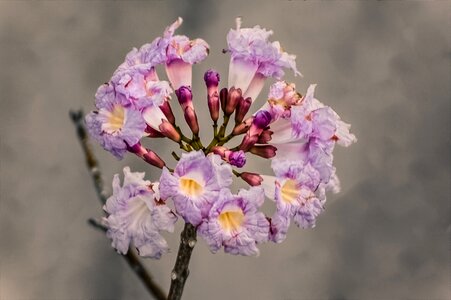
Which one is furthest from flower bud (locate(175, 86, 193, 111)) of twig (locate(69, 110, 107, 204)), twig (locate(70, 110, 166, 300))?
twig (locate(69, 110, 107, 204))

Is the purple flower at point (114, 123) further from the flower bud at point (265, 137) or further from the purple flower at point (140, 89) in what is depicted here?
the flower bud at point (265, 137)

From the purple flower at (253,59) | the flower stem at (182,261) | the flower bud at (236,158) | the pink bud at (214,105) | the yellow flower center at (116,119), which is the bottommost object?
the flower stem at (182,261)

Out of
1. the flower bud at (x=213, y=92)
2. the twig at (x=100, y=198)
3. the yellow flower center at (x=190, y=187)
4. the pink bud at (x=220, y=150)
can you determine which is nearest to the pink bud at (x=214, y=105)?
the flower bud at (x=213, y=92)

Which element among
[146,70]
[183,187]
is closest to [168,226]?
[183,187]

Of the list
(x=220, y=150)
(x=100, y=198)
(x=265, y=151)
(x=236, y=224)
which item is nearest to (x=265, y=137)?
(x=265, y=151)

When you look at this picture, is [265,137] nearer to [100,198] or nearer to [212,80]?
[212,80]

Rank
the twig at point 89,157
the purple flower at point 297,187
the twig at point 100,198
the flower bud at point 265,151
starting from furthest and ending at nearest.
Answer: the twig at point 89,157 → the twig at point 100,198 → the flower bud at point 265,151 → the purple flower at point 297,187
